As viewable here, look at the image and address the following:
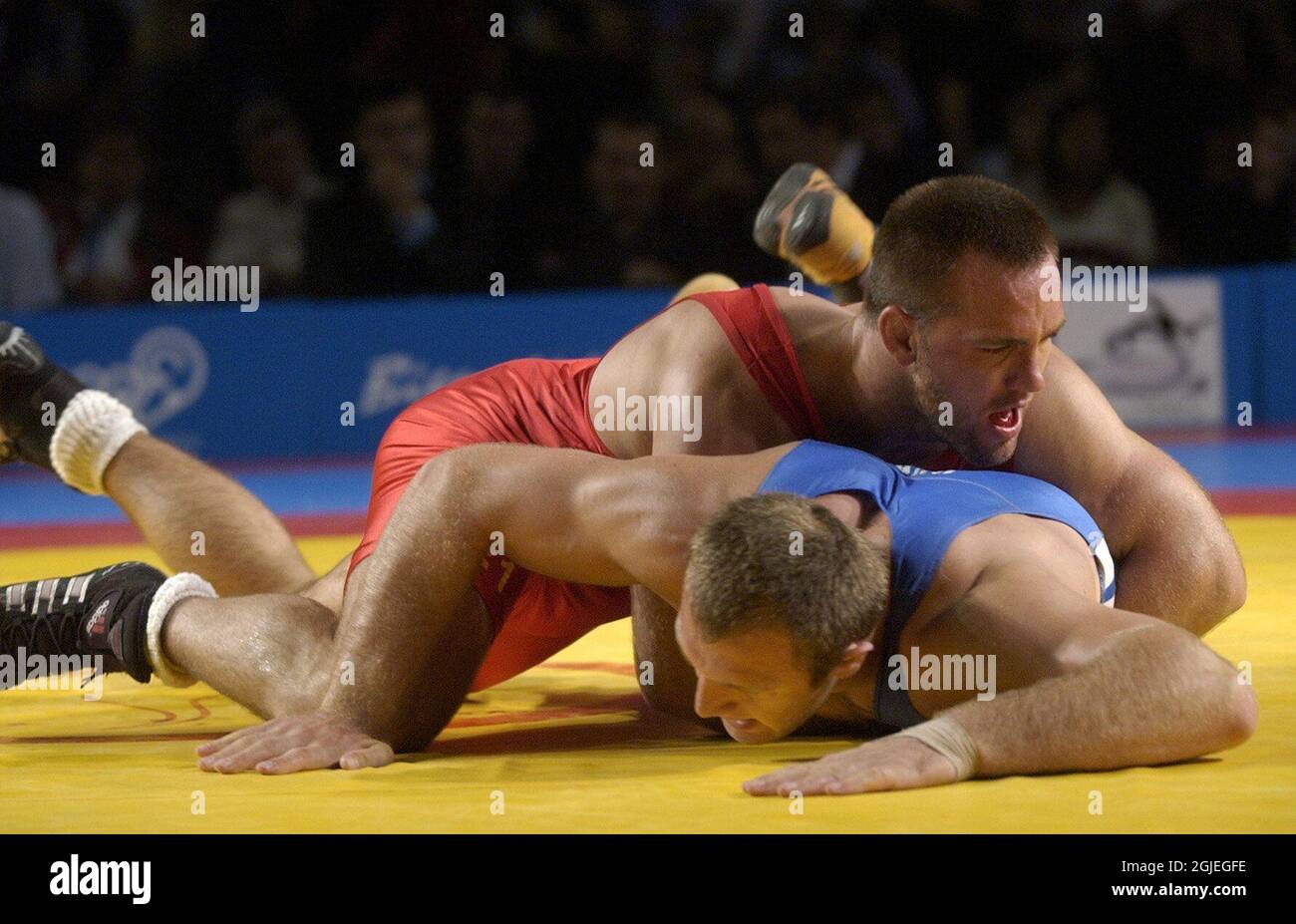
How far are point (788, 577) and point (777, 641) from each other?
0.10 metres

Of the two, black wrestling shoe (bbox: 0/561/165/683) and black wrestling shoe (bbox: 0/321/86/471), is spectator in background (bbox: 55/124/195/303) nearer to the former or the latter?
black wrestling shoe (bbox: 0/321/86/471)

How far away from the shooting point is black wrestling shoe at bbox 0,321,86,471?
4395mm

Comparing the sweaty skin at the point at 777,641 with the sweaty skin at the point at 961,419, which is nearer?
the sweaty skin at the point at 777,641

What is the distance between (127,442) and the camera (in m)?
4.48

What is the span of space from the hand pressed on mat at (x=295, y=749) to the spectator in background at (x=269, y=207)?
565 cm

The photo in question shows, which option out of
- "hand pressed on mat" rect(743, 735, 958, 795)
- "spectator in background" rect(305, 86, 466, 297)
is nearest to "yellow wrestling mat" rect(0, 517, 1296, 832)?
"hand pressed on mat" rect(743, 735, 958, 795)

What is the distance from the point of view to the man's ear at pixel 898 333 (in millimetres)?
3619

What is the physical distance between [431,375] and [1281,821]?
6014 millimetres

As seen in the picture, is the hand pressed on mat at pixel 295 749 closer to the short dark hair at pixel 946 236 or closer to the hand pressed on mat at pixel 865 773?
the hand pressed on mat at pixel 865 773

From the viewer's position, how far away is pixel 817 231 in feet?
15.4

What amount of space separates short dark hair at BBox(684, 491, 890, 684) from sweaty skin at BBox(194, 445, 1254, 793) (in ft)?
0.12

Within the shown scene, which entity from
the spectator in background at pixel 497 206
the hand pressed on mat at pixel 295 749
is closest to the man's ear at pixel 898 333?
the hand pressed on mat at pixel 295 749

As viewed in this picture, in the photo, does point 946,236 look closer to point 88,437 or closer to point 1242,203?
point 88,437
